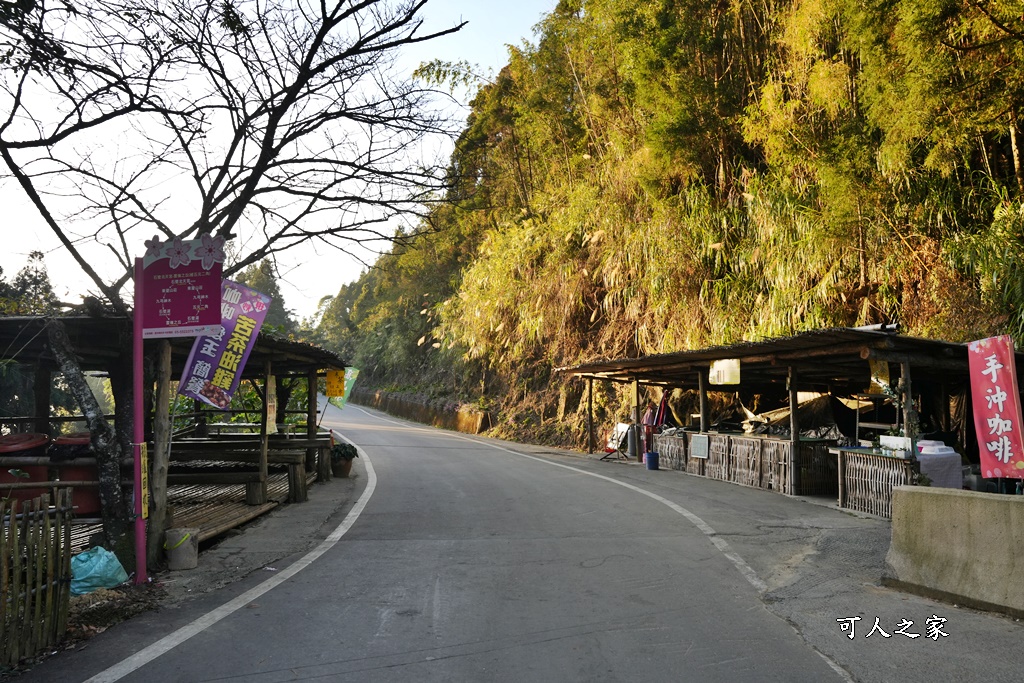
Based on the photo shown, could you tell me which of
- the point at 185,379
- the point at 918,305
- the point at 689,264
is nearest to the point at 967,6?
the point at 918,305

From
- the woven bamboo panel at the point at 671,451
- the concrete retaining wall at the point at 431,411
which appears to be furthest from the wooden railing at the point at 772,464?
the concrete retaining wall at the point at 431,411

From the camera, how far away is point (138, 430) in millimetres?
6293

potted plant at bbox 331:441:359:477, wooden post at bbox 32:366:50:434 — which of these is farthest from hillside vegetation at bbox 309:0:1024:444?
wooden post at bbox 32:366:50:434

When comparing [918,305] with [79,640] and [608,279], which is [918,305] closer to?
[608,279]

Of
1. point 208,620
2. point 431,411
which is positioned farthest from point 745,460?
point 431,411

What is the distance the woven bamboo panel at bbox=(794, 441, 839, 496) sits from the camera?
1207 cm

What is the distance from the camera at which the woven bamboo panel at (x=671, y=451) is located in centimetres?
1586

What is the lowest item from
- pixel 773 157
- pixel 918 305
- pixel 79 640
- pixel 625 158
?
pixel 79 640

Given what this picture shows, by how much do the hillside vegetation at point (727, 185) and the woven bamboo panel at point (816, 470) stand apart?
285 cm

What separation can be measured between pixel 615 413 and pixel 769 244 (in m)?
8.41

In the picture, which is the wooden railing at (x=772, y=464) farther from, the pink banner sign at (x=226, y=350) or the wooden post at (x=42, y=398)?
the wooden post at (x=42, y=398)

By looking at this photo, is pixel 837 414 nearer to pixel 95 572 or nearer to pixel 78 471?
pixel 78 471

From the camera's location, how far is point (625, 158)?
20484 millimetres

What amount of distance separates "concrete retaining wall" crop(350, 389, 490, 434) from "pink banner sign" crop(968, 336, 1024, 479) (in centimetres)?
2332
